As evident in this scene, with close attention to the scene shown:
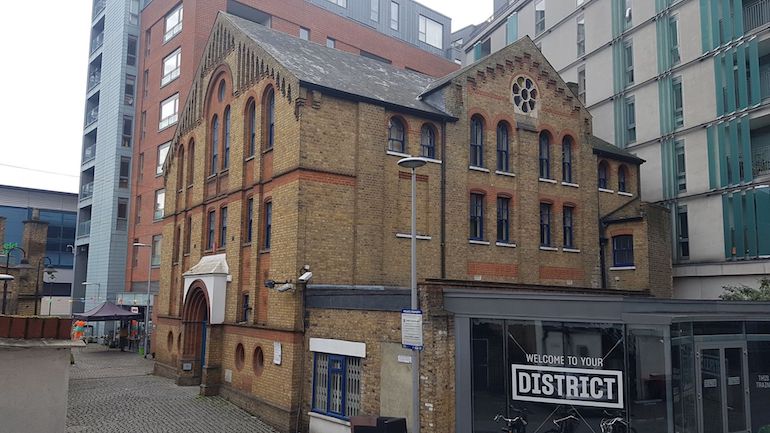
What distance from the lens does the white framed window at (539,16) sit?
41219 millimetres

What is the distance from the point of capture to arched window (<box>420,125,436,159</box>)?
75.3ft

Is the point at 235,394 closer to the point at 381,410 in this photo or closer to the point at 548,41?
the point at 381,410

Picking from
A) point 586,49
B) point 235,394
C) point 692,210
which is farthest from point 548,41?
point 235,394

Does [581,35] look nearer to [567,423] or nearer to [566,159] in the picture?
[566,159]

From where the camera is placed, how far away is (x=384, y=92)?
74.4 ft

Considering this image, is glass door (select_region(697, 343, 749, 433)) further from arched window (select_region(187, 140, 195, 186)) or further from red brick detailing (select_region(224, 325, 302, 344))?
arched window (select_region(187, 140, 195, 186))

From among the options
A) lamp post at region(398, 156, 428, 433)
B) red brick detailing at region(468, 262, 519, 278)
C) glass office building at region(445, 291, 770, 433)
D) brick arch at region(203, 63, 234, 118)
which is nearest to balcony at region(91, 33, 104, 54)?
brick arch at region(203, 63, 234, 118)

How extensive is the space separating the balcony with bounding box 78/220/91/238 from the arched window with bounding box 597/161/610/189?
1631 inches

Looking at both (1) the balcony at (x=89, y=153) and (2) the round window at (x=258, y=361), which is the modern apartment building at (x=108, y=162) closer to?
(1) the balcony at (x=89, y=153)

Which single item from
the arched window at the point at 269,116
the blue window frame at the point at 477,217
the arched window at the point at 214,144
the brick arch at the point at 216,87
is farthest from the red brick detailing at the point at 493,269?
the brick arch at the point at 216,87

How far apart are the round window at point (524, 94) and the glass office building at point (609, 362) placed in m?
13.2

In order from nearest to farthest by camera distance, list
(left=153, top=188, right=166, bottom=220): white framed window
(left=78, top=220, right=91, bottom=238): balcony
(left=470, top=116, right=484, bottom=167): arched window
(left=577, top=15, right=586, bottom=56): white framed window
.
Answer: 1. (left=470, top=116, right=484, bottom=167): arched window
2. (left=577, top=15, right=586, bottom=56): white framed window
3. (left=153, top=188, right=166, bottom=220): white framed window
4. (left=78, top=220, right=91, bottom=238): balcony

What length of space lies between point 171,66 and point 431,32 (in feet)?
85.1

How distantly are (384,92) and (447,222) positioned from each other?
212 inches
